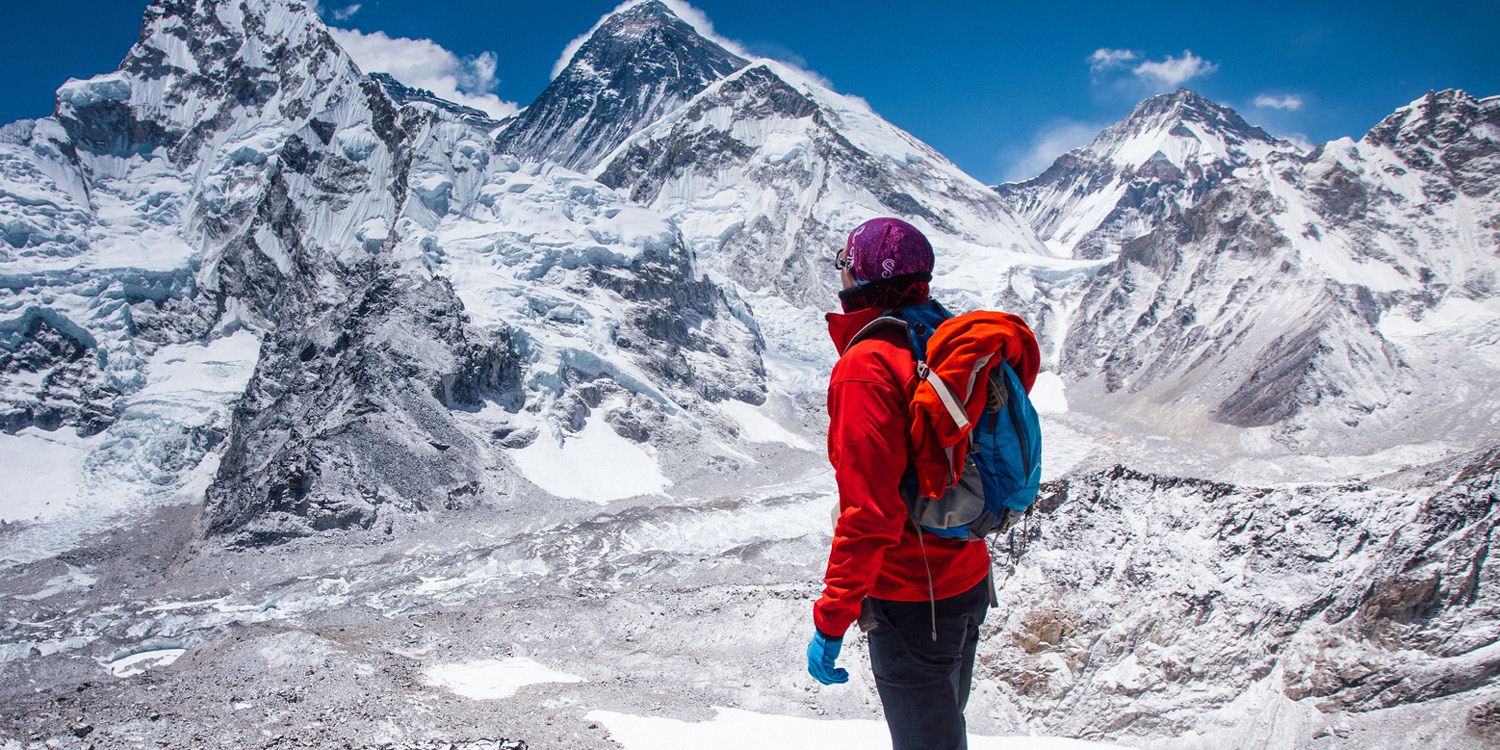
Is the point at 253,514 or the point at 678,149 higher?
the point at 678,149

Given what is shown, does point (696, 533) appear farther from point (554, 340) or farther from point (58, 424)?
point (58, 424)

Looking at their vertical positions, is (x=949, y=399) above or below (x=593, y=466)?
below

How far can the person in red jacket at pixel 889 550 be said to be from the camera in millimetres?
3361

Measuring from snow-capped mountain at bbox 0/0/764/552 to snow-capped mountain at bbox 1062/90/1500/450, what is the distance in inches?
2057

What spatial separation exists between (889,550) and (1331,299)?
4219 inches

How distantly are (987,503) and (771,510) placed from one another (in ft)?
204

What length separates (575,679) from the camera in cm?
2155

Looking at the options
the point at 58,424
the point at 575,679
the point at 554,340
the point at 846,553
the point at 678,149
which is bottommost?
the point at 575,679

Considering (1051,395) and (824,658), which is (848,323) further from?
(1051,395)

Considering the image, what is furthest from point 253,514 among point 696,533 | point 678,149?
point 678,149

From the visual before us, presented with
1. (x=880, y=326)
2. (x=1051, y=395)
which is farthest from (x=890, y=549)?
(x=1051, y=395)

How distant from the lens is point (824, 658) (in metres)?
3.59

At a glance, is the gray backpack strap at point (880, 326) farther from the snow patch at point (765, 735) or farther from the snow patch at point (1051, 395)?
the snow patch at point (1051, 395)

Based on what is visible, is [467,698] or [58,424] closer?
[467,698]
